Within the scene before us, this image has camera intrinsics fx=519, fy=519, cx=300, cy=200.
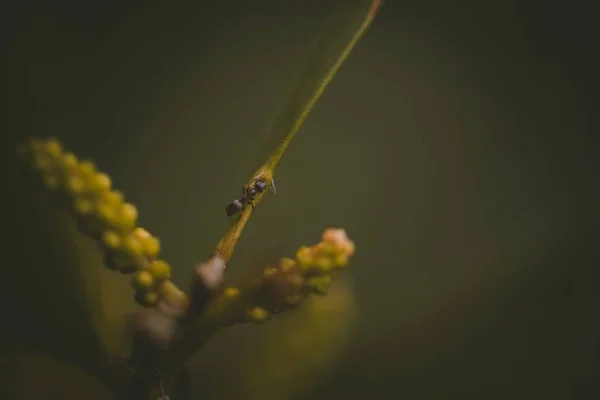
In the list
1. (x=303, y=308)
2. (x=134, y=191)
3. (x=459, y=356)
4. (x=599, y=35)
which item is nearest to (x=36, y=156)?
(x=134, y=191)

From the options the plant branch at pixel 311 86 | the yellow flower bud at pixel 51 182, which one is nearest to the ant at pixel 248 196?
the plant branch at pixel 311 86

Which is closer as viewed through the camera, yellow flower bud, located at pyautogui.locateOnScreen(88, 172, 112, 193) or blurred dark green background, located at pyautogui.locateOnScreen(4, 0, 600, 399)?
yellow flower bud, located at pyautogui.locateOnScreen(88, 172, 112, 193)

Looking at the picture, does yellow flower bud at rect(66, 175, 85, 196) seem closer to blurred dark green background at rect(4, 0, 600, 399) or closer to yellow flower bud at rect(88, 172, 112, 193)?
yellow flower bud at rect(88, 172, 112, 193)

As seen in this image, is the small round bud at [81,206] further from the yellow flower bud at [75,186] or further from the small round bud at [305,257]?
the small round bud at [305,257]

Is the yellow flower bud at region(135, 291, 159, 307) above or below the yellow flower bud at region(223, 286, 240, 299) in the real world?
below

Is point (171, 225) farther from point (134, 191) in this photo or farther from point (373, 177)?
point (373, 177)

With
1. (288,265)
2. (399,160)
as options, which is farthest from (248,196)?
(399,160)

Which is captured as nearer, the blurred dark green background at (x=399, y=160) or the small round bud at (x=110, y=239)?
the small round bud at (x=110, y=239)

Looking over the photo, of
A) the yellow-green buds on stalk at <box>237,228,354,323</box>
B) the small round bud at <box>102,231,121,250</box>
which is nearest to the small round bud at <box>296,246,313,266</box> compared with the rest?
the yellow-green buds on stalk at <box>237,228,354,323</box>
